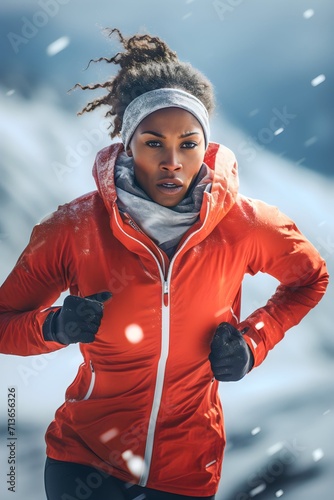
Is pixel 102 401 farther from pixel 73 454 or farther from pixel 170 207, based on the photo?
pixel 170 207

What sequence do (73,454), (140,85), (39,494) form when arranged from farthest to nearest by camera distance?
(39,494) → (140,85) → (73,454)

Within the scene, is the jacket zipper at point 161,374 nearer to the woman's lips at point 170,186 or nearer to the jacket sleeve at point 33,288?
the woman's lips at point 170,186

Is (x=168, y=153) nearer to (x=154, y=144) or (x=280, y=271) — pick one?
(x=154, y=144)

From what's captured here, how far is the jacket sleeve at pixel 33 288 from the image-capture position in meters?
1.93

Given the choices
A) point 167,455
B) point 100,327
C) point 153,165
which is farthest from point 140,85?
point 167,455

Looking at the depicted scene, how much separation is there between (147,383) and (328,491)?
2.30 m

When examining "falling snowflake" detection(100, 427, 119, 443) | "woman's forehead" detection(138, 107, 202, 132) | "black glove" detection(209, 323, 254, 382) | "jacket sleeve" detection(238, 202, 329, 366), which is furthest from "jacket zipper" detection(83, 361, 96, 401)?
"woman's forehead" detection(138, 107, 202, 132)

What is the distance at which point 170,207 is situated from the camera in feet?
6.60

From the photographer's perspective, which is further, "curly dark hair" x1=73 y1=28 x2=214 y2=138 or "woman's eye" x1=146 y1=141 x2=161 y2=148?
"curly dark hair" x1=73 y1=28 x2=214 y2=138

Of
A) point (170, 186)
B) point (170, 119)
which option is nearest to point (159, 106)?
point (170, 119)

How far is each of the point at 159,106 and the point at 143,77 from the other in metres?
0.22

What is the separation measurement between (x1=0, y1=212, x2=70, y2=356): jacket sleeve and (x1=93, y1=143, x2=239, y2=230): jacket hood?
19 centimetres

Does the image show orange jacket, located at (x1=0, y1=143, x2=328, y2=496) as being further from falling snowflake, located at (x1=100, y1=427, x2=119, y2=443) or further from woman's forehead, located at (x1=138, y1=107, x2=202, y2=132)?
woman's forehead, located at (x1=138, y1=107, x2=202, y2=132)

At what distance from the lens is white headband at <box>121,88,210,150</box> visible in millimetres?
2002
